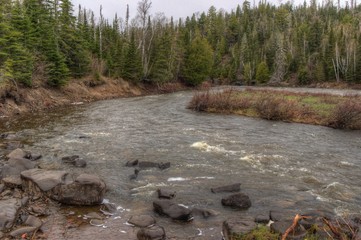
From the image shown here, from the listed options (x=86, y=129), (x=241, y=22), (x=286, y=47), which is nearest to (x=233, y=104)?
(x=86, y=129)

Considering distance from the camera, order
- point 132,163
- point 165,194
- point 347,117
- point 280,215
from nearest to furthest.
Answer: point 280,215
point 165,194
point 132,163
point 347,117

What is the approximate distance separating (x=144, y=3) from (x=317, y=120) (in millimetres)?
41999

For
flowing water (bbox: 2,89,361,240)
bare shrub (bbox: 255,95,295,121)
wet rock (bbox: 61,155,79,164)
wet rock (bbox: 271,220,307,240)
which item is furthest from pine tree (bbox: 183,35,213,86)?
wet rock (bbox: 271,220,307,240)

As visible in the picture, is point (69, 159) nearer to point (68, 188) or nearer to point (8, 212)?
point (68, 188)

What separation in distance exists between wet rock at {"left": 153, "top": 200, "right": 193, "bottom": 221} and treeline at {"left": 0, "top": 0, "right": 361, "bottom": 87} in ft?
75.6

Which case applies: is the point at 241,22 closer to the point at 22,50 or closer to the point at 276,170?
the point at 22,50

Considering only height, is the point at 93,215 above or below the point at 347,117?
below

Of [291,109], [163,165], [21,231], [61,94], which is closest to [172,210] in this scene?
[21,231]

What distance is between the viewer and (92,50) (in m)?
59.2

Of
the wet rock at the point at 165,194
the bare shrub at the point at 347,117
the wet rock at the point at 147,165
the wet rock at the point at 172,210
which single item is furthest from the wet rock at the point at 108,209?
the bare shrub at the point at 347,117

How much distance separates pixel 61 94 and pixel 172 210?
112ft

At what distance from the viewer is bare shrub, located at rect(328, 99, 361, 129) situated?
25531mm

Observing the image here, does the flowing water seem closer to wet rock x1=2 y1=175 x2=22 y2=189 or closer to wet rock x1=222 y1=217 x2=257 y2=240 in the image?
wet rock x1=222 y1=217 x2=257 y2=240

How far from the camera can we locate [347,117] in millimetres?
25703
